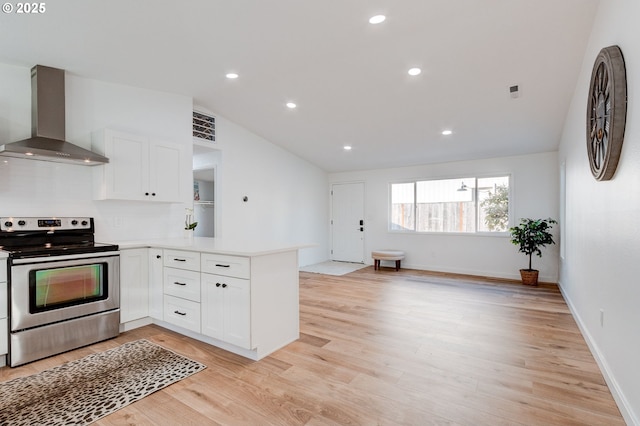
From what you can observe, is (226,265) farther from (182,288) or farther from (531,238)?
(531,238)

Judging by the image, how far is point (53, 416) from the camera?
188 cm

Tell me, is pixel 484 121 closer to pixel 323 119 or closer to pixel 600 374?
pixel 323 119

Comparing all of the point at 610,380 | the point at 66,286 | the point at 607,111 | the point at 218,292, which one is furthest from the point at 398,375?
the point at 66,286

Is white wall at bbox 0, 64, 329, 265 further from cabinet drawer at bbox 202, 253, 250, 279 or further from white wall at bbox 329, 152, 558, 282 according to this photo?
white wall at bbox 329, 152, 558, 282

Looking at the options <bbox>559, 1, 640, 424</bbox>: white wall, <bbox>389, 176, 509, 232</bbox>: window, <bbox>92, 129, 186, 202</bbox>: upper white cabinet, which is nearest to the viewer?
<bbox>559, 1, 640, 424</bbox>: white wall

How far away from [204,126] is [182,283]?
9.20 feet

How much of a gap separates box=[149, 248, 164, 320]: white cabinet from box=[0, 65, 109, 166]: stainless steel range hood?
3.54 ft

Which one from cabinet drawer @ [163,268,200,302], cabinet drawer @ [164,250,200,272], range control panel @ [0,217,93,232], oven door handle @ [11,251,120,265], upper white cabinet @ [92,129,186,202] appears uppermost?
upper white cabinet @ [92,129,186,202]

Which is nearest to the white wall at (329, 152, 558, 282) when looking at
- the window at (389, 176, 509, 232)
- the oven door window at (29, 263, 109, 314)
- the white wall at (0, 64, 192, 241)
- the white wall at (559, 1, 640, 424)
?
the window at (389, 176, 509, 232)

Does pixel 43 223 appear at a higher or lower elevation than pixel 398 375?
higher

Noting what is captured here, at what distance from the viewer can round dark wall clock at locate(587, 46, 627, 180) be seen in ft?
6.31

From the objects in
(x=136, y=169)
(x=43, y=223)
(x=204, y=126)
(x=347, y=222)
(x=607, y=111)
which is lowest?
(x=347, y=222)

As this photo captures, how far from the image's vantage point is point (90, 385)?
86.9 inches

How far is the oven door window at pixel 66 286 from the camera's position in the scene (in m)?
2.61
